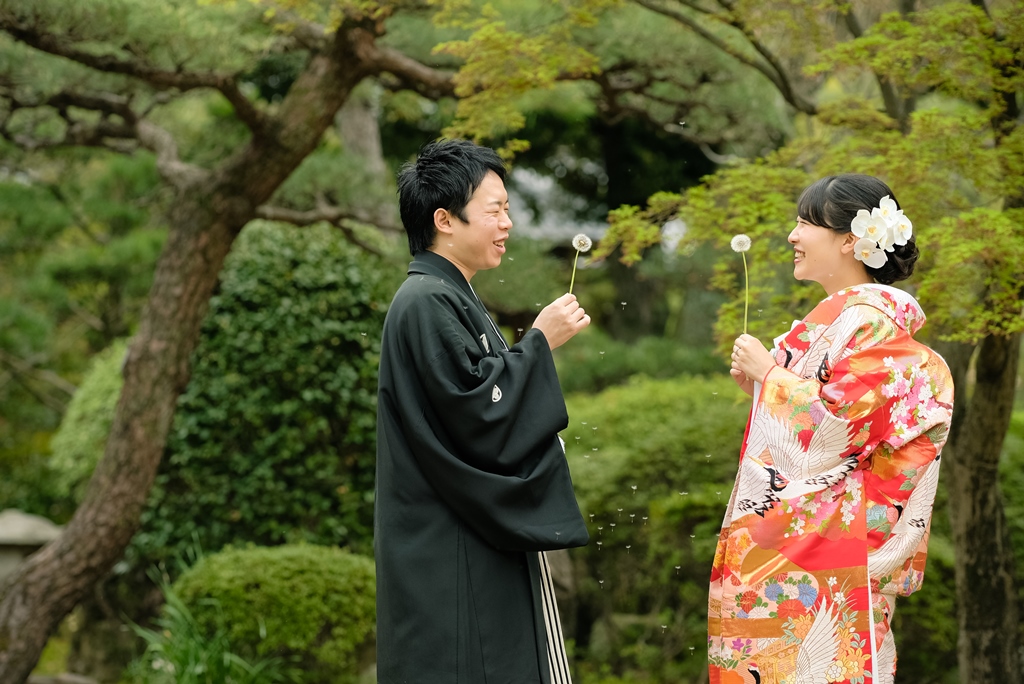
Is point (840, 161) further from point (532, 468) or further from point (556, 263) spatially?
point (556, 263)

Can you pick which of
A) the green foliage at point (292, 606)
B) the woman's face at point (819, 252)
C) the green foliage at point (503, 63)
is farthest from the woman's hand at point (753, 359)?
the green foliage at point (292, 606)

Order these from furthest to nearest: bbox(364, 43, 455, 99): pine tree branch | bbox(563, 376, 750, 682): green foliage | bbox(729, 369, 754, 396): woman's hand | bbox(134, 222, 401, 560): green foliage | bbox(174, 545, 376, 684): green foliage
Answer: bbox(134, 222, 401, 560): green foliage, bbox(563, 376, 750, 682): green foliage, bbox(364, 43, 455, 99): pine tree branch, bbox(174, 545, 376, 684): green foliage, bbox(729, 369, 754, 396): woman's hand

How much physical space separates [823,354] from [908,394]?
0.23 m

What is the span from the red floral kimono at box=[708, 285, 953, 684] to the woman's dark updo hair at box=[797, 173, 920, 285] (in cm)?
9

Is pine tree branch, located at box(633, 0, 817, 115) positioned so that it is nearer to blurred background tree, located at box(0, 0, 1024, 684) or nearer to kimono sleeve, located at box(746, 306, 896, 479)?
blurred background tree, located at box(0, 0, 1024, 684)

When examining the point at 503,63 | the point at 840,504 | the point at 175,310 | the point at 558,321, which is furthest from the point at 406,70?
the point at 840,504

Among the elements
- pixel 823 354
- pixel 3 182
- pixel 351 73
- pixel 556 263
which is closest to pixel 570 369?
pixel 556 263

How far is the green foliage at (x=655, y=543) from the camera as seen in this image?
5.76 metres

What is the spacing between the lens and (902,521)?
2.48 metres

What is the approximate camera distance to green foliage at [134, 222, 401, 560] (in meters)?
6.08

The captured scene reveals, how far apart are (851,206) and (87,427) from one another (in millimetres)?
5579

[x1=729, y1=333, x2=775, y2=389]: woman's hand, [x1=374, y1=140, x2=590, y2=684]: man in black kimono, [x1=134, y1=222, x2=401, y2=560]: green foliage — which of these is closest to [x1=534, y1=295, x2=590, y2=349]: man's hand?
[x1=374, y1=140, x2=590, y2=684]: man in black kimono

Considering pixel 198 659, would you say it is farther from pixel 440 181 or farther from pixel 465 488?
pixel 440 181

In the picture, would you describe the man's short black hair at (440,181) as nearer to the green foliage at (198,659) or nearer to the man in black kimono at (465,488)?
the man in black kimono at (465,488)
